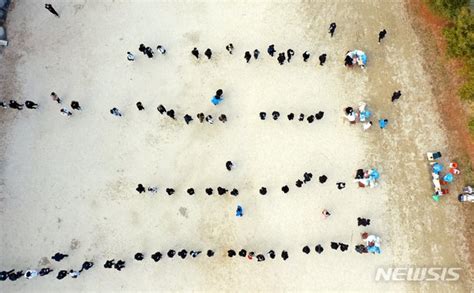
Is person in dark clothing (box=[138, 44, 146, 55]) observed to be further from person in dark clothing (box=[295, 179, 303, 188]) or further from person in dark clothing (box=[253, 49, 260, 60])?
person in dark clothing (box=[295, 179, 303, 188])

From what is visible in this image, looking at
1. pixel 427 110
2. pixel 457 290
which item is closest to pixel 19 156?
pixel 427 110

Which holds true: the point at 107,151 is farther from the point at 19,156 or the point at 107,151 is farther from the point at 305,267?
the point at 305,267

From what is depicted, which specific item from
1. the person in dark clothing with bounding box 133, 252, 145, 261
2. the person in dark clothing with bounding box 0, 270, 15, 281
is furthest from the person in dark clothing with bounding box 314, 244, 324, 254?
the person in dark clothing with bounding box 0, 270, 15, 281

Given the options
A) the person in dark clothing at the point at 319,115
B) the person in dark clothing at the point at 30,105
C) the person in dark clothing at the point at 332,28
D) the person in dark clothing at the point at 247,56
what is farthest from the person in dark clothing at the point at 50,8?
the person in dark clothing at the point at 319,115

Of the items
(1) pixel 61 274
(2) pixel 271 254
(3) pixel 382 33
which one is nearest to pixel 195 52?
(3) pixel 382 33

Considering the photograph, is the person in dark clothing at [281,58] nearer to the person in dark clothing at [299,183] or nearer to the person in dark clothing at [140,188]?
the person in dark clothing at [299,183]

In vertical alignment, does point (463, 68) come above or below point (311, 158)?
above
